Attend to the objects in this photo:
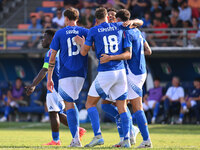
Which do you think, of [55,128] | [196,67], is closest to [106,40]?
[55,128]

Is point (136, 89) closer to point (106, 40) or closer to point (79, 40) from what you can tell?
point (106, 40)

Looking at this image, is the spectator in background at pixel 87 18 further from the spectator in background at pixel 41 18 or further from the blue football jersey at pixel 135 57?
the blue football jersey at pixel 135 57

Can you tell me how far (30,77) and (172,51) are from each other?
6.33 meters

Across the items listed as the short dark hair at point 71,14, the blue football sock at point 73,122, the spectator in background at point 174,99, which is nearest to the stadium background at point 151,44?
the spectator in background at point 174,99

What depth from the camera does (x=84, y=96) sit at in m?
20.5

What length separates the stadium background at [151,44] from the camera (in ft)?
62.4

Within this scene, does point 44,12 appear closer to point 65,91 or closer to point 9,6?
point 9,6

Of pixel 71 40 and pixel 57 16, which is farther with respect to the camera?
pixel 57 16

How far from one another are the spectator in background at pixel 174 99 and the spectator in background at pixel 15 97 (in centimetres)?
580

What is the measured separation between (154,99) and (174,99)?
0.73 meters

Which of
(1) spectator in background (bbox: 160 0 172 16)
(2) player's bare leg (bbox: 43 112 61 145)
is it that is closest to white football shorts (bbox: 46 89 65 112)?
(2) player's bare leg (bbox: 43 112 61 145)

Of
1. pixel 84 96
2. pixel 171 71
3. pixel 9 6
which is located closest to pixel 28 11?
pixel 9 6

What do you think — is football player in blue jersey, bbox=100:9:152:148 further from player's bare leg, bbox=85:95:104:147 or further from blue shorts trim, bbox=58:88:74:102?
blue shorts trim, bbox=58:88:74:102

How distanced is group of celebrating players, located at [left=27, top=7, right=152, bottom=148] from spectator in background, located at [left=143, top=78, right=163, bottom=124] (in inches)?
355
